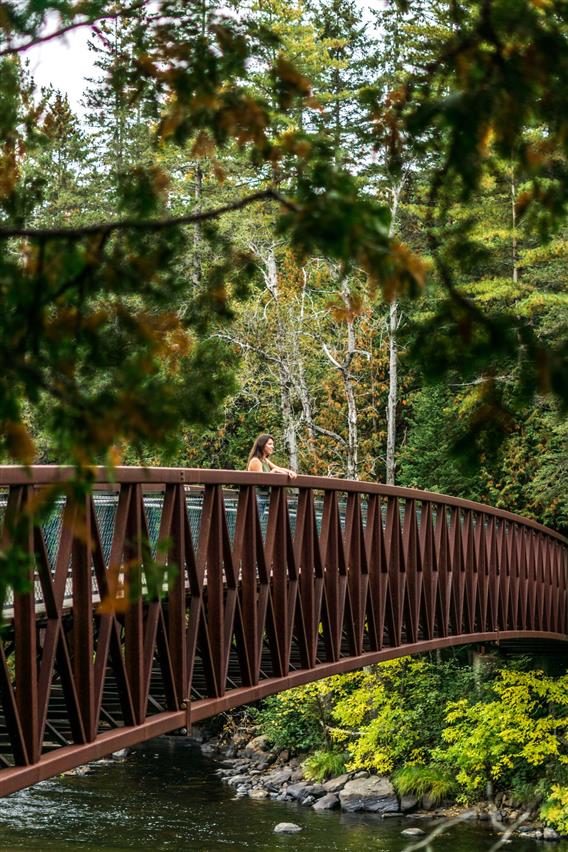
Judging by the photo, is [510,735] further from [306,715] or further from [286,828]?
[306,715]

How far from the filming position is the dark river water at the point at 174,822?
2067 centimetres

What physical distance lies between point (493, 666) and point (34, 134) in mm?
23960

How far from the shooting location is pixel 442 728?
27000 millimetres

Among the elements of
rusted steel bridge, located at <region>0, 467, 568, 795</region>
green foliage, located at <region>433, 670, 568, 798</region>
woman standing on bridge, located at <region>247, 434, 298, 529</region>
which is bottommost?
green foliage, located at <region>433, 670, 568, 798</region>

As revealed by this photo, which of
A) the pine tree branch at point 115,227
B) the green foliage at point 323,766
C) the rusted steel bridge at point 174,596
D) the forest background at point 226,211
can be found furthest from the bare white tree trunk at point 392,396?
the pine tree branch at point 115,227

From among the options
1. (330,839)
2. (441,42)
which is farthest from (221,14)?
(330,839)

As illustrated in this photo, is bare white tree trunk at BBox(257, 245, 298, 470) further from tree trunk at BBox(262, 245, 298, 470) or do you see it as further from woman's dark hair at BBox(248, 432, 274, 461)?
woman's dark hair at BBox(248, 432, 274, 461)

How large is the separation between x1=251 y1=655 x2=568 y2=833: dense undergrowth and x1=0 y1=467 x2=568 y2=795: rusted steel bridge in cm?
602

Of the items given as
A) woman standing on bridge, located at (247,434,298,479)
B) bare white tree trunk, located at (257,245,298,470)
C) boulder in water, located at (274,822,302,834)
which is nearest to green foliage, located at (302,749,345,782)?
boulder in water, located at (274,822,302,834)

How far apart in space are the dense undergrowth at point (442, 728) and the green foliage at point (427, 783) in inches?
0.7

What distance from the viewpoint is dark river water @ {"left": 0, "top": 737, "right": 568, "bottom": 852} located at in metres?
20.7

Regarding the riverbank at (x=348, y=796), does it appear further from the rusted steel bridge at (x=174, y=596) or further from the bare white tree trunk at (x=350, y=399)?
the bare white tree trunk at (x=350, y=399)

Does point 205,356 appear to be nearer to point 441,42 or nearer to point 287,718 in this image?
point 441,42

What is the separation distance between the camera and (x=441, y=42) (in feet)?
16.0
